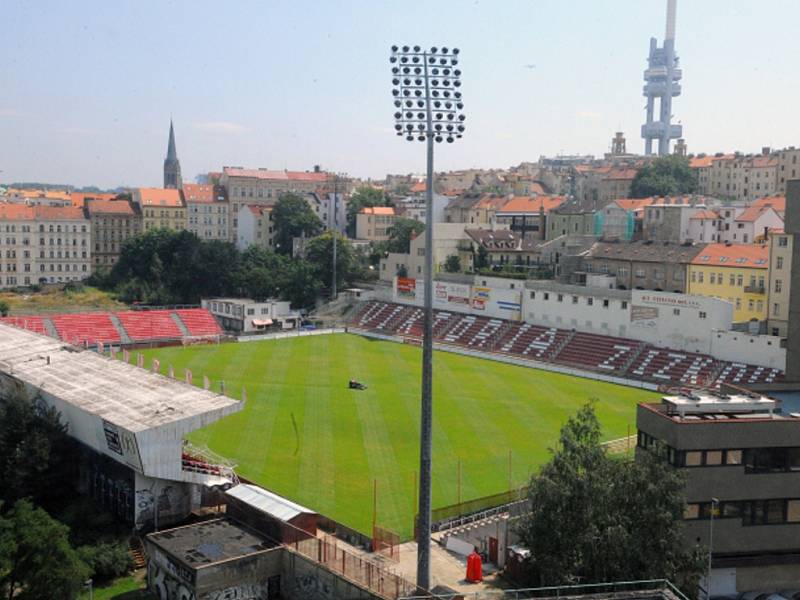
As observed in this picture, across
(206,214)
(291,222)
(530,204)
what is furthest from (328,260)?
(206,214)

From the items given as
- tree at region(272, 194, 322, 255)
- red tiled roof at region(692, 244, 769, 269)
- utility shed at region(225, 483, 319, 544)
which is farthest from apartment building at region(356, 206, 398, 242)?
utility shed at region(225, 483, 319, 544)

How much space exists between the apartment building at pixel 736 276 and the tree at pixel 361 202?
55.0 m

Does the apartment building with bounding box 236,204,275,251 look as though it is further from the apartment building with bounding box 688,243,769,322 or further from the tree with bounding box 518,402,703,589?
the tree with bounding box 518,402,703,589

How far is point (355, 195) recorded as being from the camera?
112688 mm

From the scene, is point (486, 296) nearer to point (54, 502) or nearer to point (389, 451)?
point (389, 451)

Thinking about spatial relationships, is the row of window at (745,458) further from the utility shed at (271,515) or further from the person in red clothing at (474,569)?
the utility shed at (271,515)

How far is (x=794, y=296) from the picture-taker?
107ft

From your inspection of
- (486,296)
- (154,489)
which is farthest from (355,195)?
(154,489)

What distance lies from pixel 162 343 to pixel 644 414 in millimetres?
48029

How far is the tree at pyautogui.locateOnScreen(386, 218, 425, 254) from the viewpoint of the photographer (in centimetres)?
8831

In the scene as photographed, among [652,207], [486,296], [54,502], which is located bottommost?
[54,502]

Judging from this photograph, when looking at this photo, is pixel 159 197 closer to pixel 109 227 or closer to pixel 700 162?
pixel 109 227

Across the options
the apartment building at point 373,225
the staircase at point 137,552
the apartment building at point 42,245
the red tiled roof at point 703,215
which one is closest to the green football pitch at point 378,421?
the staircase at point 137,552

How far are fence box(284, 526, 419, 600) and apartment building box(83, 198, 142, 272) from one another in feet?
256
